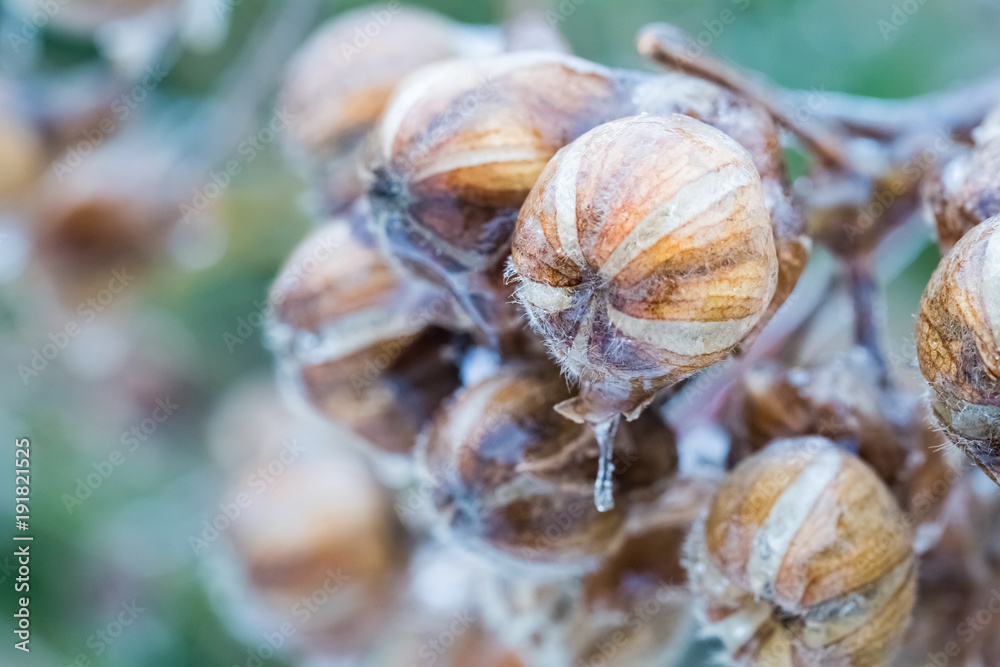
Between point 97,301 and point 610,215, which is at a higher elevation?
point 610,215

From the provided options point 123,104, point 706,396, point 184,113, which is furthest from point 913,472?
point 184,113

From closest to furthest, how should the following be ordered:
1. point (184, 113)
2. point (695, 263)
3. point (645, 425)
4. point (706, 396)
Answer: point (695, 263) → point (645, 425) → point (706, 396) → point (184, 113)

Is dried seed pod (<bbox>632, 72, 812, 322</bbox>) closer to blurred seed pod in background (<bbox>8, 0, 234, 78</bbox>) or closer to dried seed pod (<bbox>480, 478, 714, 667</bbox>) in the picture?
dried seed pod (<bbox>480, 478, 714, 667</bbox>)

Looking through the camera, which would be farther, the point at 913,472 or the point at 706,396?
the point at 706,396

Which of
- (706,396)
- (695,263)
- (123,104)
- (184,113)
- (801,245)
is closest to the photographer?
(695,263)

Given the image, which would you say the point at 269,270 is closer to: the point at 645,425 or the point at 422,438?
the point at 422,438

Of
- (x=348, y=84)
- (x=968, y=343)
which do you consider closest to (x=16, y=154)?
(x=348, y=84)

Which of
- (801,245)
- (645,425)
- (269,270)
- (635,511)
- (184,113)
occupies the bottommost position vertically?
(269,270)
